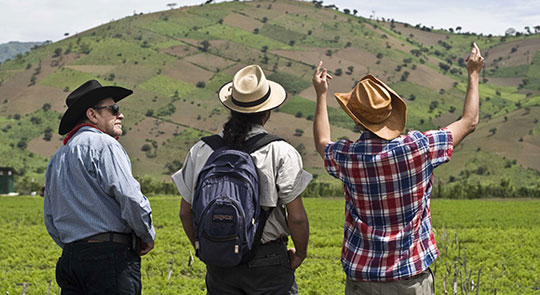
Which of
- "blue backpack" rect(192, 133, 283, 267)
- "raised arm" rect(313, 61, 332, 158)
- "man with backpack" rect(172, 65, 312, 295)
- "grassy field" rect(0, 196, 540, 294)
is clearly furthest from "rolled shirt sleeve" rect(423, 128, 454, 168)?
"grassy field" rect(0, 196, 540, 294)

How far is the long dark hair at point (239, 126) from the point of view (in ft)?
14.1

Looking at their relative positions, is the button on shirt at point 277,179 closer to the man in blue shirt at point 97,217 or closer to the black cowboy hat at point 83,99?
the man in blue shirt at point 97,217

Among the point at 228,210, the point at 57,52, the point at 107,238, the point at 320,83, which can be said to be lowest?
the point at 107,238

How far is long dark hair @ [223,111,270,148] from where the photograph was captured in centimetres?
430

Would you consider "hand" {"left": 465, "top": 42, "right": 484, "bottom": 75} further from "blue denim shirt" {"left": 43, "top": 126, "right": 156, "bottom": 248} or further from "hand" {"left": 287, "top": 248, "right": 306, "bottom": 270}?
"blue denim shirt" {"left": 43, "top": 126, "right": 156, "bottom": 248}

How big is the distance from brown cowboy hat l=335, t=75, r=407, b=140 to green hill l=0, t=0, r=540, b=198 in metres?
86.9

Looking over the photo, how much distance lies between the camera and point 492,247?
58.3 feet

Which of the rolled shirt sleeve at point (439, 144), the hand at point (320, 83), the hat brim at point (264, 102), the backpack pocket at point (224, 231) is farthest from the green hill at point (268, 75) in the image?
the backpack pocket at point (224, 231)

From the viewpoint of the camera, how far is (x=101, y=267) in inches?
175

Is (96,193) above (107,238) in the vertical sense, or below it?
above

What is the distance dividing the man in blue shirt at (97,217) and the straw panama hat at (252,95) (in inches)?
31.6

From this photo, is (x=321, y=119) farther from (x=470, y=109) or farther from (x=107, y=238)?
(x=107, y=238)

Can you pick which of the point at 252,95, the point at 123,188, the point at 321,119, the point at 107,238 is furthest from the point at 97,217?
the point at 321,119

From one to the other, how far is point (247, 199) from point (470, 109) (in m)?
1.41
